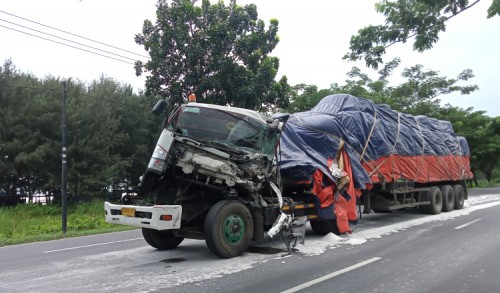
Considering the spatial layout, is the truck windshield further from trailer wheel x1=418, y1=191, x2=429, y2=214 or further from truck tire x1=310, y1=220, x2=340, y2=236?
trailer wheel x1=418, y1=191, x2=429, y2=214

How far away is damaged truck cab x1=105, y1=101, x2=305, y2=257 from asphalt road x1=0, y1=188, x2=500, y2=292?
1.86 feet

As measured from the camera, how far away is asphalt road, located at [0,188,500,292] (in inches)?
234

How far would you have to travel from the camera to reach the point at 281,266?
708cm

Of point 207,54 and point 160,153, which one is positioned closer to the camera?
point 160,153

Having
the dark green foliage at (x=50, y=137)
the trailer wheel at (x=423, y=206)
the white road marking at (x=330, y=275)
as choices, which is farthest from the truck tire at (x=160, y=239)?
the dark green foliage at (x=50, y=137)

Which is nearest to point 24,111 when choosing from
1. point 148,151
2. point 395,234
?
point 148,151

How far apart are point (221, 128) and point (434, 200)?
31.5 feet

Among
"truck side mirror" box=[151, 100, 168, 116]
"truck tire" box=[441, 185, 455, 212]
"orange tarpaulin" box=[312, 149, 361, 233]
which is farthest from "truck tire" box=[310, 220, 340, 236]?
"truck tire" box=[441, 185, 455, 212]

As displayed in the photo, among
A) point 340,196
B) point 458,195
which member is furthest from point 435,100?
point 340,196

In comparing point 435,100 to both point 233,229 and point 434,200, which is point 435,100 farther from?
point 233,229

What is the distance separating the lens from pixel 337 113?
458 inches

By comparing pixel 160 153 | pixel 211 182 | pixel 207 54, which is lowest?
pixel 211 182

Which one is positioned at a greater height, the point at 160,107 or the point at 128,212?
the point at 160,107

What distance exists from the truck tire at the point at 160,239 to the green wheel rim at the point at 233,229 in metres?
1.52
